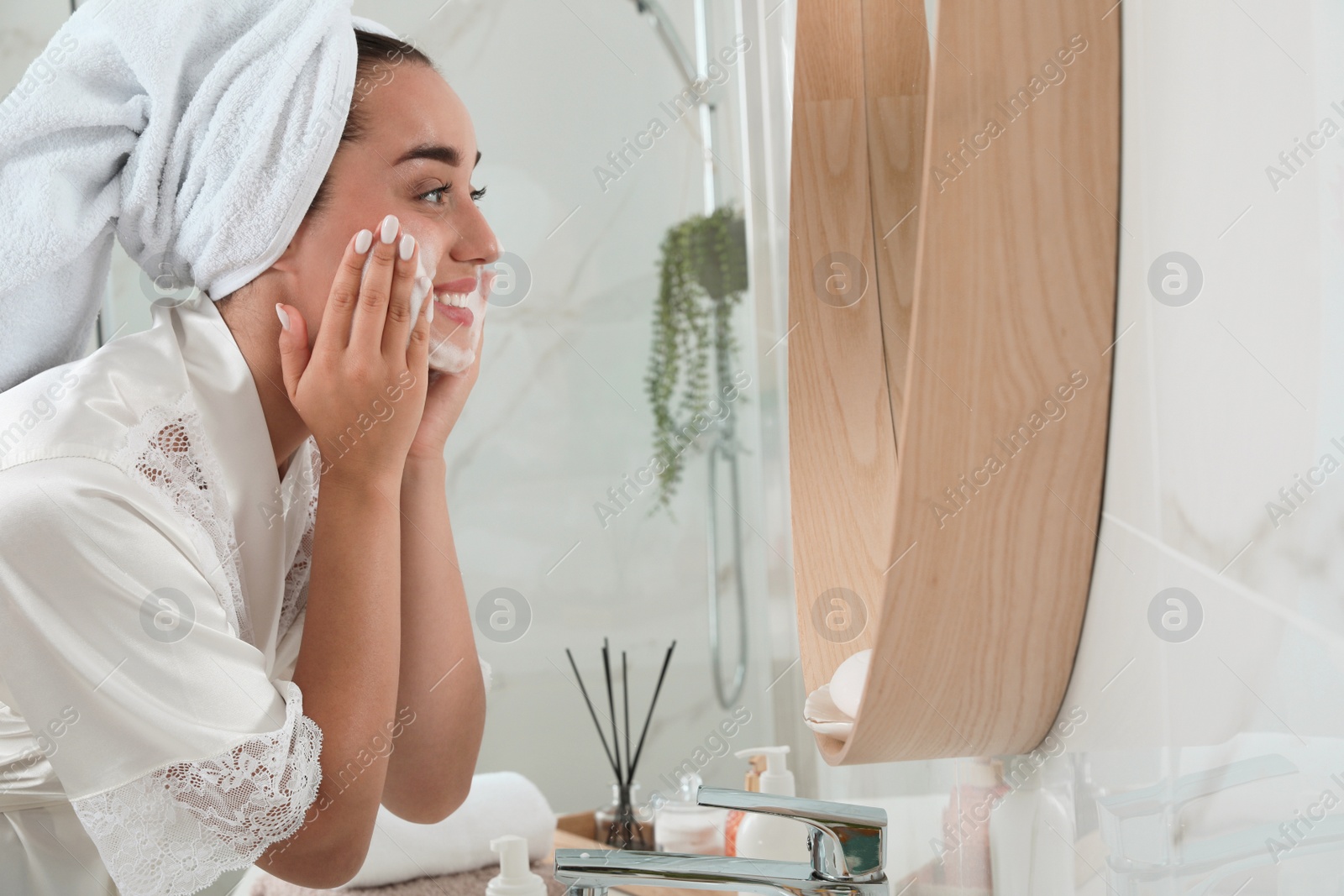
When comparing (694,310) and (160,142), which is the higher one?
(694,310)

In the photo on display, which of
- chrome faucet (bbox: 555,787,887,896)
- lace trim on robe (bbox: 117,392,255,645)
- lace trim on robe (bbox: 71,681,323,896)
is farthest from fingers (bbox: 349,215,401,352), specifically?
chrome faucet (bbox: 555,787,887,896)

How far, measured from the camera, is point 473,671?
781 mm

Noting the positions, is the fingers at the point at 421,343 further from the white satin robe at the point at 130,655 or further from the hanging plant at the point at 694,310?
the hanging plant at the point at 694,310

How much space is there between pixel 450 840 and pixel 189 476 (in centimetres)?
49

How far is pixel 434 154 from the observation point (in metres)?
→ 0.67

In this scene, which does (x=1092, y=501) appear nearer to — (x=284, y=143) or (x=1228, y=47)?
(x=1228, y=47)

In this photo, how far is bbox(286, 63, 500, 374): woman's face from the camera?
0.65m

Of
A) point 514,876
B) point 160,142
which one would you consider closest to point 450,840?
point 514,876

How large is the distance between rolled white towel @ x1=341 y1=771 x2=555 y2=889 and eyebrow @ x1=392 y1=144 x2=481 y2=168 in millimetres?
574

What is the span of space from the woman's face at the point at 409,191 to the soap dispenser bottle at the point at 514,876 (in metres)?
0.42

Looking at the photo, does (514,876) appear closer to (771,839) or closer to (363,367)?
(771,839)

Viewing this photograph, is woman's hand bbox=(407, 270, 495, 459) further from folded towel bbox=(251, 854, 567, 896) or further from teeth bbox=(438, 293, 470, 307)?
folded towel bbox=(251, 854, 567, 896)

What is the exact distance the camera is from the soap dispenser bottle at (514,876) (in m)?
0.80

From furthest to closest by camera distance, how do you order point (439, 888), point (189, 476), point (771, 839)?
point (439, 888), point (771, 839), point (189, 476)
